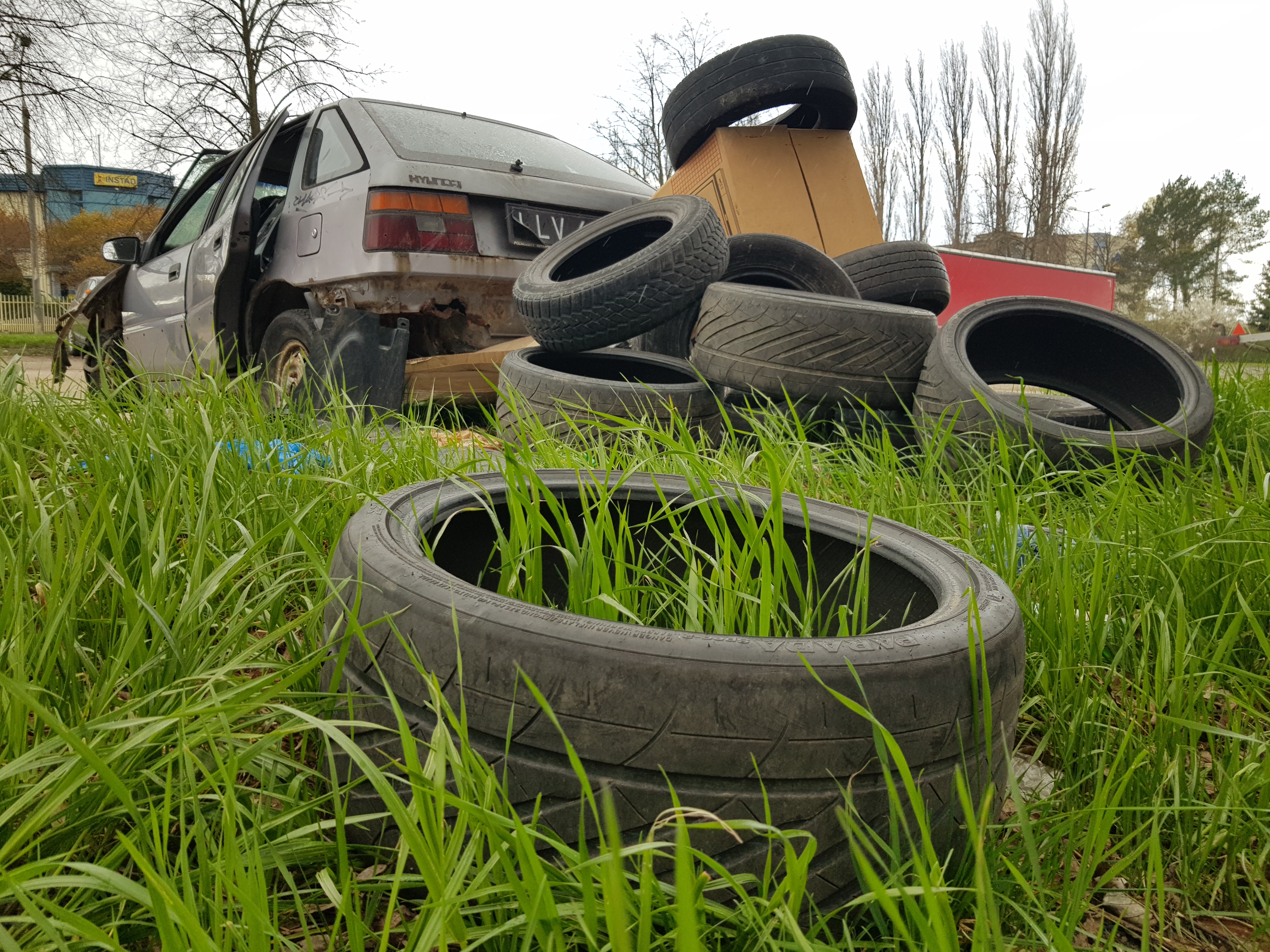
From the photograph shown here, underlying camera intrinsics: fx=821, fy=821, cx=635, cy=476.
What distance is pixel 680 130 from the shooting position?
5781 millimetres

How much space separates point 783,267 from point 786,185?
1481 mm

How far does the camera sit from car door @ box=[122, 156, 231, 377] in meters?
5.32

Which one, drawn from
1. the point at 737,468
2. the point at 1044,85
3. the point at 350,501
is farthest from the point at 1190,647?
the point at 1044,85

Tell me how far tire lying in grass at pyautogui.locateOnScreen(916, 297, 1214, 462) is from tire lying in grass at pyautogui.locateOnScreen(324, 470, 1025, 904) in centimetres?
175

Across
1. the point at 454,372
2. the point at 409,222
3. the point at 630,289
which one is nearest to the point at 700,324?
the point at 630,289

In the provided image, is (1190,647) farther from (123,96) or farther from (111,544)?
(123,96)

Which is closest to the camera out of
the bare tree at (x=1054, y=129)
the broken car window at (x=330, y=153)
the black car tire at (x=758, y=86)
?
the broken car window at (x=330, y=153)

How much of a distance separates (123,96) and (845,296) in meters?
18.0

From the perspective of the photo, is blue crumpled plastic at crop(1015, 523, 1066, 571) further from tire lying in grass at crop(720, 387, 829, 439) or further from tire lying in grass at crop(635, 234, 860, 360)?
tire lying in grass at crop(635, 234, 860, 360)

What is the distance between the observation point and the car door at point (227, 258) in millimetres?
4543

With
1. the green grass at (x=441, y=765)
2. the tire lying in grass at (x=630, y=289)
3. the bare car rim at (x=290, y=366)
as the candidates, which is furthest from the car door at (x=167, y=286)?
the green grass at (x=441, y=765)

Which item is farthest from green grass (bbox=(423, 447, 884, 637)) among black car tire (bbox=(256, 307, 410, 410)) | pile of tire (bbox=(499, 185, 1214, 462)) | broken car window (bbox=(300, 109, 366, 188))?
broken car window (bbox=(300, 109, 366, 188))

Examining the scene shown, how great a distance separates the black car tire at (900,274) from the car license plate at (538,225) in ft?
5.35

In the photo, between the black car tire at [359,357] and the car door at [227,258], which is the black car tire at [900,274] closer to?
the black car tire at [359,357]
